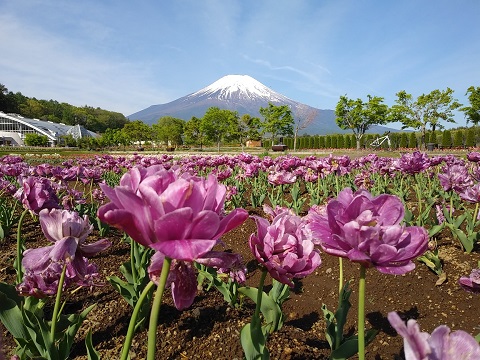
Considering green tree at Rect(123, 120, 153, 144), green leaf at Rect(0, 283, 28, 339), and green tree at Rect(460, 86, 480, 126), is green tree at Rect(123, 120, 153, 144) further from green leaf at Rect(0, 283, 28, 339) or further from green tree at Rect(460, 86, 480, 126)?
green leaf at Rect(0, 283, 28, 339)

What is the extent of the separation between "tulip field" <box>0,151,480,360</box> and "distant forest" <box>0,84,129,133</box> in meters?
112

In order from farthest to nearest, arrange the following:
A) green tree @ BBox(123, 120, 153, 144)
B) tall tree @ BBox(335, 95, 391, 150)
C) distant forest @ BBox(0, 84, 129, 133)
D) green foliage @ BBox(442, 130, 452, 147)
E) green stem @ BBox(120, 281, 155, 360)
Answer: distant forest @ BBox(0, 84, 129, 133) < green tree @ BBox(123, 120, 153, 144) < tall tree @ BBox(335, 95, 391, 150) < green foliage @ BBox(442, 130, 452, 147) < green stem @ BBox(120, 281, 155, 360)

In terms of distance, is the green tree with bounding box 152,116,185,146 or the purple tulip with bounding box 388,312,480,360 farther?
the green tree with bounding box 152,116,185,146

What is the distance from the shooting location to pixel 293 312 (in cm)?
308

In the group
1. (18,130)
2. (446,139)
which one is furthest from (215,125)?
(18,130)

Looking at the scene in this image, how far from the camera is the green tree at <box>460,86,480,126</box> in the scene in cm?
4047

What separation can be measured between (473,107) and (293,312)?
47981 mm

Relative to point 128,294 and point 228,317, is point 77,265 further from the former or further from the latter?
point 228,317

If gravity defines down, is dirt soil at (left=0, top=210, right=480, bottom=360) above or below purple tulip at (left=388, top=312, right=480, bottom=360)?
below

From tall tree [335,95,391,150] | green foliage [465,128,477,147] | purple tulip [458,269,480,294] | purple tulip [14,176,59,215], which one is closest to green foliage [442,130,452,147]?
green foliage [465,128,477,147]

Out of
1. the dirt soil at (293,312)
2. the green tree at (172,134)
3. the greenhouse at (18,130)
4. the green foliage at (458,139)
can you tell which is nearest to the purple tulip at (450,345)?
the dirt soil at (293,312)

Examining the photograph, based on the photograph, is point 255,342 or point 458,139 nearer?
point 255,342

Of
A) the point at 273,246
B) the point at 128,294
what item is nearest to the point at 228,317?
the point at 128,294

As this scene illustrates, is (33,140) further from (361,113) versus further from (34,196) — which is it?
(34,196)
